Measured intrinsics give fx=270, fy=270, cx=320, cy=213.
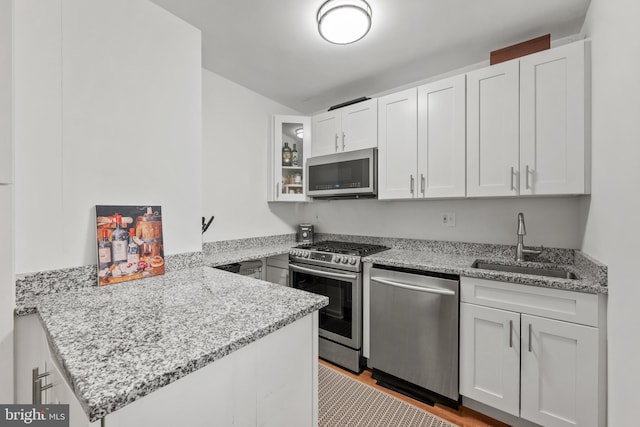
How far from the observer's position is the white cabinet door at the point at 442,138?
1952 millimetres

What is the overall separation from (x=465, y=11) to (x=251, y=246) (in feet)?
8.06

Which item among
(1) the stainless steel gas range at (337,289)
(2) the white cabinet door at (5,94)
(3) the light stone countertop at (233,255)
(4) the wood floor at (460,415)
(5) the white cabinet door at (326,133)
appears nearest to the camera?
(2) the white cabinet door at (5,94)

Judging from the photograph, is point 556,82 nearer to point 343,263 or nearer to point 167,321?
point 343,263

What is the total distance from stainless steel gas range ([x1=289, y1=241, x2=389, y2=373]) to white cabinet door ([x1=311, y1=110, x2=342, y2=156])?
3.22 feet

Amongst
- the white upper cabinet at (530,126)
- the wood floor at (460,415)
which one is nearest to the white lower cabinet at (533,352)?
the wood floor at (460,415)

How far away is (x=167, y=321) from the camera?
2.77 feet

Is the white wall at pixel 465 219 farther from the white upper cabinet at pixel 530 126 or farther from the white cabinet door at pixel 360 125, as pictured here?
the white cabinet door at pixel 360 125

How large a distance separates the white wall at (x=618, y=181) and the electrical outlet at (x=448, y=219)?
35.4 inches

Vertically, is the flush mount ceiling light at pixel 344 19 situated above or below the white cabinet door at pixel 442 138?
above

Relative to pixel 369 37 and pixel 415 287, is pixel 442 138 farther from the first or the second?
pixel 415 287

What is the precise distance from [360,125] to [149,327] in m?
2.19

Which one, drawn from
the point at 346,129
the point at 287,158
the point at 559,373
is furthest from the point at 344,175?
the point at 559,373

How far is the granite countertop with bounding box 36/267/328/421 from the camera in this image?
555 mm

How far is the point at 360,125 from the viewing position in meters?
2.45
